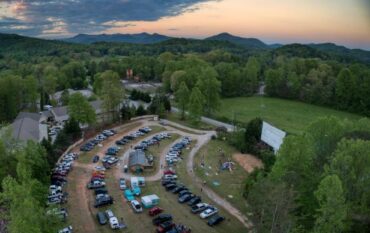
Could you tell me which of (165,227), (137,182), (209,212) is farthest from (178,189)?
(165,227)

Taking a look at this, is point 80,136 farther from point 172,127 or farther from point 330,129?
point 330,129

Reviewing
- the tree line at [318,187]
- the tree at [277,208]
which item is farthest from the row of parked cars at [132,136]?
the tree at [277,208]

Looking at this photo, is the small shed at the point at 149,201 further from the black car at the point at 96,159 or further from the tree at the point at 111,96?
the tree at the point at 111,96

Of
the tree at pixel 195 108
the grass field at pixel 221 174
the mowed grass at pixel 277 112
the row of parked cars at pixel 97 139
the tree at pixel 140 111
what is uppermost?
the tree at pixel 195 108

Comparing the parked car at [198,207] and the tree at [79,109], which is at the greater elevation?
the tree at [79,109]

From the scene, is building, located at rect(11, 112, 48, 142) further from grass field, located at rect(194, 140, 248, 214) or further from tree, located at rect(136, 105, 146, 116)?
grass field, located at rect(194, 140, 248, 214)

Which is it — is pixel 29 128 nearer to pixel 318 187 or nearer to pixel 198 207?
pixel 198 207

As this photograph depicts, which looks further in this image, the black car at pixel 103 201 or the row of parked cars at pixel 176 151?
the row of parked cars at pixel 176 151
